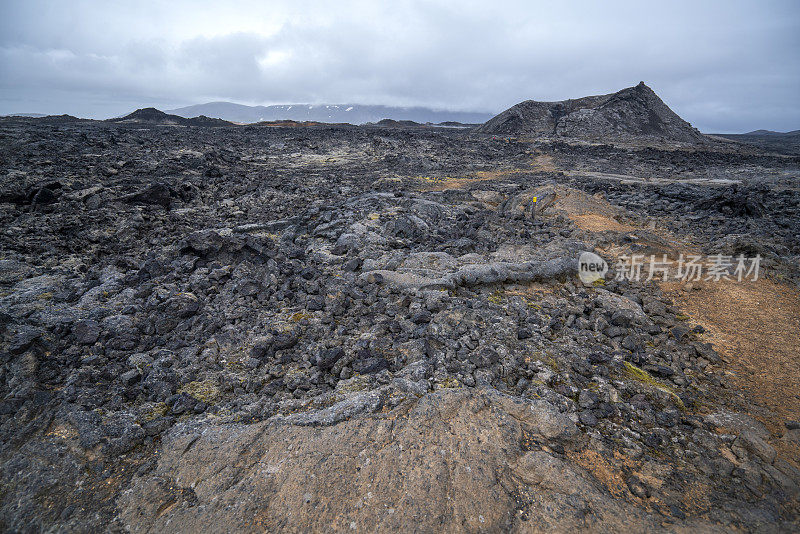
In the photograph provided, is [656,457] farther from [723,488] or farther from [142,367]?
[142,367]

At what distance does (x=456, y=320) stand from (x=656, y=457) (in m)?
2.75

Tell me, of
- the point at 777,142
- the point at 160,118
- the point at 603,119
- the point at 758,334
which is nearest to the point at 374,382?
the point at 758,334

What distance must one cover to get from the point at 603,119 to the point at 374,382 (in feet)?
169

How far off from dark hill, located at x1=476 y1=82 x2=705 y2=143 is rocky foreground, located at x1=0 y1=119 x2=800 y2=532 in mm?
38981

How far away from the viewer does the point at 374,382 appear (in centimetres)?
411

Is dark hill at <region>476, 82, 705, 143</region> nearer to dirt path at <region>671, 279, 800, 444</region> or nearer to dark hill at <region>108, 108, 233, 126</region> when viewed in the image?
dark hill at <region>108, 108, 233, 126</region>

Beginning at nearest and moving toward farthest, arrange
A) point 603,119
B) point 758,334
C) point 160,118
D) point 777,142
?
point 758,334, point 603,119, point 160,118, point 777,142

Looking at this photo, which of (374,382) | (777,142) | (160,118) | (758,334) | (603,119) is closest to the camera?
(374,382)

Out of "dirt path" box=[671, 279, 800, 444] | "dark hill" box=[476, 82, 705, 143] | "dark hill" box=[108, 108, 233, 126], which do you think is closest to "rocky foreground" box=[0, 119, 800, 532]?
"dirt path" box=[671, 279, 800, 444]

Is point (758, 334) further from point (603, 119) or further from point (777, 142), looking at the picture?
point (777, 142)

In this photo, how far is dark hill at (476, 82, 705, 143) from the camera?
42469mm

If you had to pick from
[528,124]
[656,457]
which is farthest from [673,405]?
[528,124]

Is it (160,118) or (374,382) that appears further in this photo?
(160,118)

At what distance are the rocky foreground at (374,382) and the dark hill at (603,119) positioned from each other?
3898 cm
